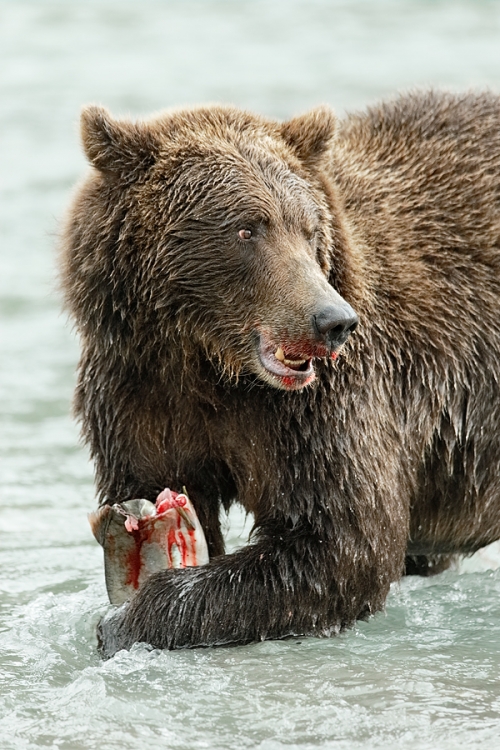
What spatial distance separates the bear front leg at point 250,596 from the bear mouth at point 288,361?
2.65 feet

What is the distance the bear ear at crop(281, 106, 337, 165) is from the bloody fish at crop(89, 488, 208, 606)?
1.75 meters

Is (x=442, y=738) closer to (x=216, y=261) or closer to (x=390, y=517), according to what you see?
(x=390, y=517)

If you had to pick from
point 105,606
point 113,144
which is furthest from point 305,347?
point 105,606

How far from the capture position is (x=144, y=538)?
6.46 m

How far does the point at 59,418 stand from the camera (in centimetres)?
1088

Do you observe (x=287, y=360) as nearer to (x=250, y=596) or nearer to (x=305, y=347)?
(x=305, y=347)

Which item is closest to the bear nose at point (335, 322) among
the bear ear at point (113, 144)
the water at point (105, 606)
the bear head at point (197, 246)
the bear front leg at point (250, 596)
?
the bear head at point (197, 246)

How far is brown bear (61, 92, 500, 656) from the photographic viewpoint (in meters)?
6.08

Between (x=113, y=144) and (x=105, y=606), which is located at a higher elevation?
(x=113, y=144)

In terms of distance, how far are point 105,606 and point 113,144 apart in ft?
7.93

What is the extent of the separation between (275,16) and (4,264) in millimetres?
11474

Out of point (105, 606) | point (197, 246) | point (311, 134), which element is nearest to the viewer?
point (197, 246)

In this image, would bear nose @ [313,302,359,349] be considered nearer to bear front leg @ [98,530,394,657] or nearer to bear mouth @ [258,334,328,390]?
bear mouth @ [258,334,328,390]

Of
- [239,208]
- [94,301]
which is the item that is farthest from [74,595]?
[239,208]
